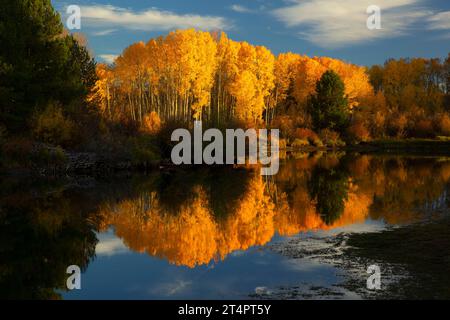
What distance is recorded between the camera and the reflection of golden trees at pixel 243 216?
38.8ft

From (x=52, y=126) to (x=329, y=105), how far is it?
4239cm

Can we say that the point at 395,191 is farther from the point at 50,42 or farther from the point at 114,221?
the point at 50,42

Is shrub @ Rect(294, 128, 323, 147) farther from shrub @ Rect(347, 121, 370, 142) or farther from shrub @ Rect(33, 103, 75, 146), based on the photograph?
shrub @ Rect(33, 103, 75, 146)

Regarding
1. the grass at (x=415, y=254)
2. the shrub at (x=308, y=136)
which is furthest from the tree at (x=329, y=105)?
the grass at (x=415, y=254)

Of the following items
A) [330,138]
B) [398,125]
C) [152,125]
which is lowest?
[152,125]

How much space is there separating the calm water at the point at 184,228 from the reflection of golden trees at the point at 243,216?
0.11 ft

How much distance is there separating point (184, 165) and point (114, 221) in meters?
19.5

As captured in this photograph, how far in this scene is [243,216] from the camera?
15.4 metres

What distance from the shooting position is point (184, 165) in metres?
34.3

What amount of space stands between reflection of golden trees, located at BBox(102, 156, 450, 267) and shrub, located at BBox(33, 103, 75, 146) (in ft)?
37.5

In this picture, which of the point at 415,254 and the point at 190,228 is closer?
the point at 415,254

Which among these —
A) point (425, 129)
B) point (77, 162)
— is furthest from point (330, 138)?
point (77, 162)

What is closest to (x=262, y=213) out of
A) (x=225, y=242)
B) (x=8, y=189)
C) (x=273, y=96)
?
(x=225, y=242)

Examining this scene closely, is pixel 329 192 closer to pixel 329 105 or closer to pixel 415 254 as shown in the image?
pixel 415 254
